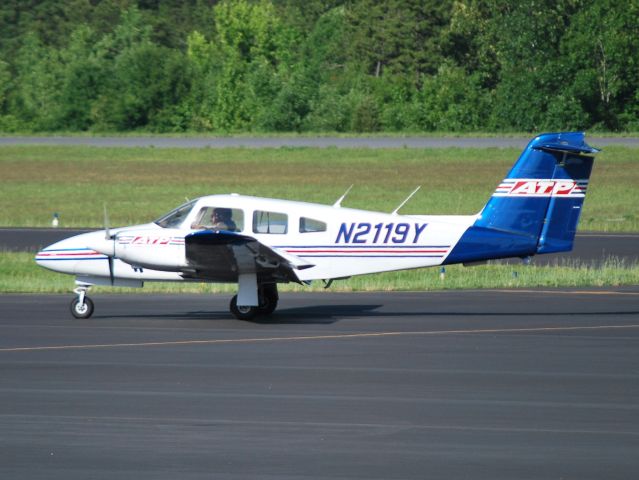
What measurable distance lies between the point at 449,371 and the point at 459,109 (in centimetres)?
5444

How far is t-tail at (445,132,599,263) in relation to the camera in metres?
17.4

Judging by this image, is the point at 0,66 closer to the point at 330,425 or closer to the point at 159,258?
the point at 159,258

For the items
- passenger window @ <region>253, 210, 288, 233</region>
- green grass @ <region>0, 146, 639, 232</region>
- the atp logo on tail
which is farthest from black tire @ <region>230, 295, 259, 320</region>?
green grass @ <region>0, 146, 639, 232</region>

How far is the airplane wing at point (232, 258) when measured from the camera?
16453 mm

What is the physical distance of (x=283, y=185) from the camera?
1849 inches

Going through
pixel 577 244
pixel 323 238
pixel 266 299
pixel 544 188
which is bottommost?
pixel 577 244

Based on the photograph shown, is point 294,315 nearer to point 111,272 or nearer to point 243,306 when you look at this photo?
point 243,306

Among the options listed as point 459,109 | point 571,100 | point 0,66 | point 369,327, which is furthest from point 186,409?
point 0,66

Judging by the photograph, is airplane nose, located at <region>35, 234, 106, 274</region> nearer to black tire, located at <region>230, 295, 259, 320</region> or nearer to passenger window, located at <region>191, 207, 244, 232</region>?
passenger window, located at <region>191, 207, 244, 232</region>

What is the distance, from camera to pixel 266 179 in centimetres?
4894

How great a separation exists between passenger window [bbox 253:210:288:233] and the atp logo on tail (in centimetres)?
329

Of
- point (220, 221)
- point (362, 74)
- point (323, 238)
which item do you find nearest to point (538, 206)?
point (323, 238)

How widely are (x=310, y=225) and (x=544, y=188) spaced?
12.0 feet

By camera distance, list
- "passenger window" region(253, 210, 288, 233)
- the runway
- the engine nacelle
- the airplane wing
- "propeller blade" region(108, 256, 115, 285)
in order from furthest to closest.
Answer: "propeller blade" region(108, 256, 115, 285) → "passenger window" region(253, 210, 288, 233) → the engine nacelle → the airplane wing → the runway
